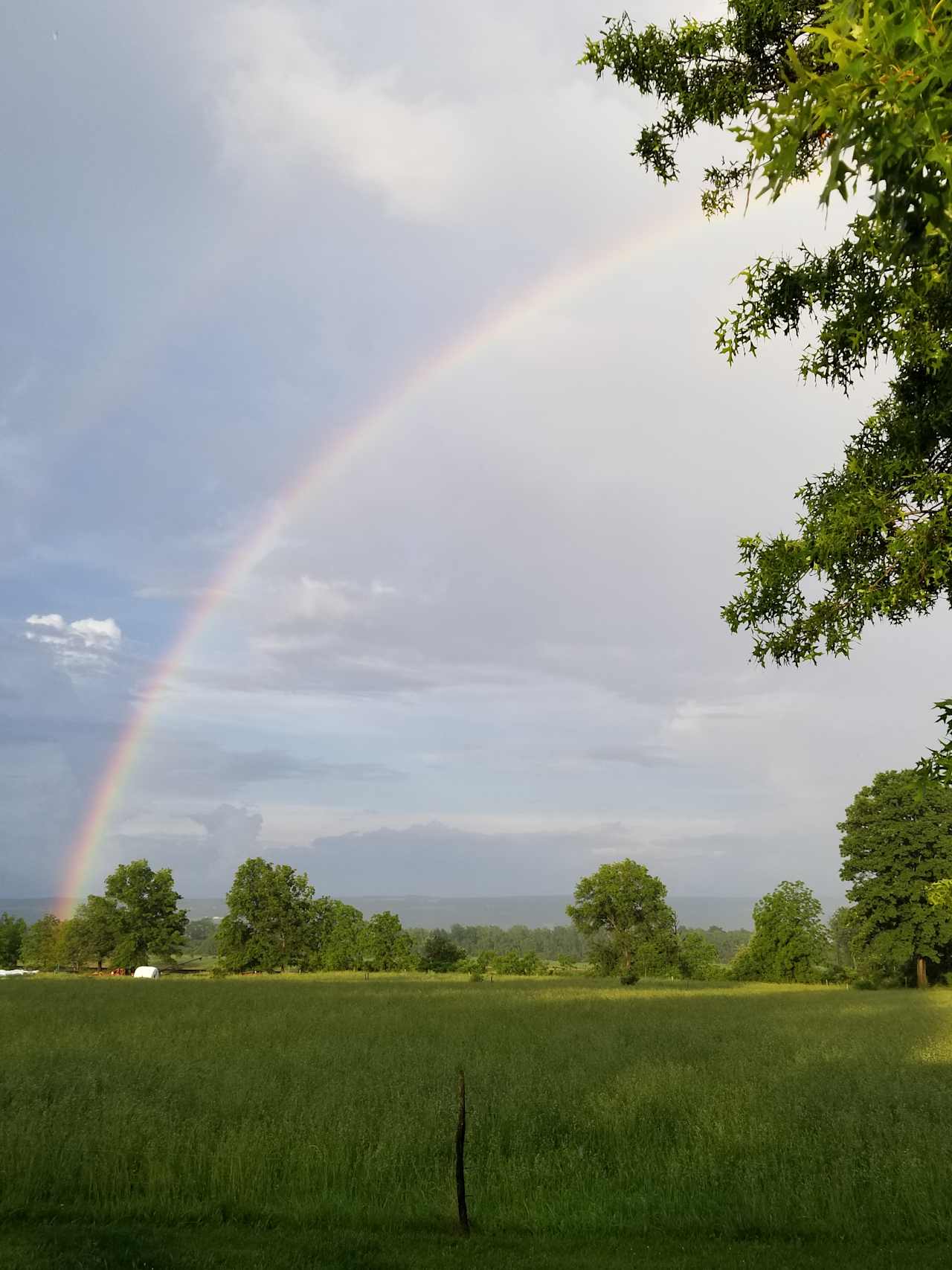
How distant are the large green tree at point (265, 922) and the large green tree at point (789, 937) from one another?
4758cm

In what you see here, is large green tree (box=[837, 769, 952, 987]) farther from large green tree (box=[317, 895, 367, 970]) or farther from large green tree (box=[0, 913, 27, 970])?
large green tree (box=[0, 913, 27, 970])

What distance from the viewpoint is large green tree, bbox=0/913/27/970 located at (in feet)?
389

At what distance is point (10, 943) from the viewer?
121 m

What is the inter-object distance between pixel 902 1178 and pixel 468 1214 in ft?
19.0

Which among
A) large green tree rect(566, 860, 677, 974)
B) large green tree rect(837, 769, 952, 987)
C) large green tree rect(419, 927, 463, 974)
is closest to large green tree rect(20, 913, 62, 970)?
large green tree rect(419, 927, 463, 974)

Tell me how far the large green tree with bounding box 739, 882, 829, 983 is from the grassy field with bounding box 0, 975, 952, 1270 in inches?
2223

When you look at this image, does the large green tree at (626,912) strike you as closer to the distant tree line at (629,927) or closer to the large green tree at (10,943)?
the distant tree line at (629,927)

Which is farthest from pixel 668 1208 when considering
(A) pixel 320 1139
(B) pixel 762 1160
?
(A) pixel 320 1139

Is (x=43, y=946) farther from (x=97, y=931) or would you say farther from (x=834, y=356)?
(x=834, y=356)

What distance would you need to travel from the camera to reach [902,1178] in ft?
36.9

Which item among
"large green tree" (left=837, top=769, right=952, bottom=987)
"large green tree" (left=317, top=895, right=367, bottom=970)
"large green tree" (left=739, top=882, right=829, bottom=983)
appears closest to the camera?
"large green tree" (left=837, top=769, right=952, bottom=987)

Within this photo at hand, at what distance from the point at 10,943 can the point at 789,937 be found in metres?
106

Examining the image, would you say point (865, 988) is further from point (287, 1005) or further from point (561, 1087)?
point (561, 1087)

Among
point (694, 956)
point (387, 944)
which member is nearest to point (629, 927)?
point (694, 956)
